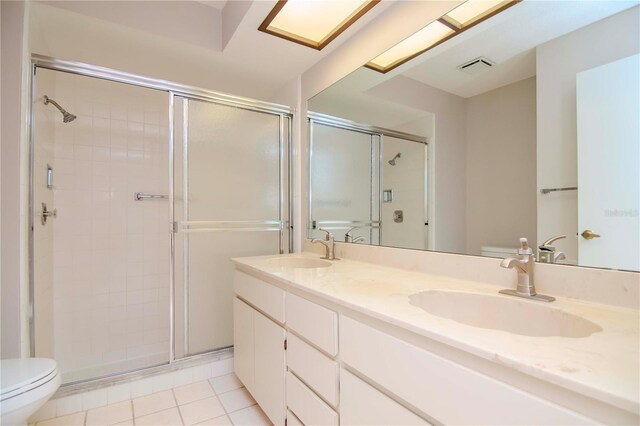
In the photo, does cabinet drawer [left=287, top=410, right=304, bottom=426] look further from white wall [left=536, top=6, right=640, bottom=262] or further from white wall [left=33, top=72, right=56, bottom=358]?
white wall [left=33, top=72, right=56, bottom=358]

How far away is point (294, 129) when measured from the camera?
8.04 feet

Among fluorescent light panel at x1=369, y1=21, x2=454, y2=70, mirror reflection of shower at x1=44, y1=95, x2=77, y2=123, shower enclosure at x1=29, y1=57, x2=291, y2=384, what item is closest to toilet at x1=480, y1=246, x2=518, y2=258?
fluorescent light panel at x1=369, y1=21, x2=454, y2=70

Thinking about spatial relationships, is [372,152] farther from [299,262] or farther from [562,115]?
[562,115]

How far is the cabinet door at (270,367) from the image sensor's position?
1368 mm

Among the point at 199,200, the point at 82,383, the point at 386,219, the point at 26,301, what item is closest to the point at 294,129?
the point at 199,200

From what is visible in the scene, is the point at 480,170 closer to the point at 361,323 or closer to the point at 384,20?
the point at 361,323

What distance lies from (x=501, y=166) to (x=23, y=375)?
2.10 meters

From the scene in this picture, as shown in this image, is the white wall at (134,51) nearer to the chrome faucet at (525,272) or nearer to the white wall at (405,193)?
the white wall at (405,193)

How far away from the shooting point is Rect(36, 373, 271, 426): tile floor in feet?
5.27

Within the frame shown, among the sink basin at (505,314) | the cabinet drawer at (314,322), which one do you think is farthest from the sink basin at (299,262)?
the sink basin at (505,314)

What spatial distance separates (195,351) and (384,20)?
96.7 inches

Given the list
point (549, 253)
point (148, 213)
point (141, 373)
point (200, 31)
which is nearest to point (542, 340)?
point (549, 253)

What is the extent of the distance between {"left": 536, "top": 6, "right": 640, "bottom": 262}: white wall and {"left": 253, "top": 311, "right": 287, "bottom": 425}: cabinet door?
45.7 inches

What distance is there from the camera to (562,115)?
105 centimetres
